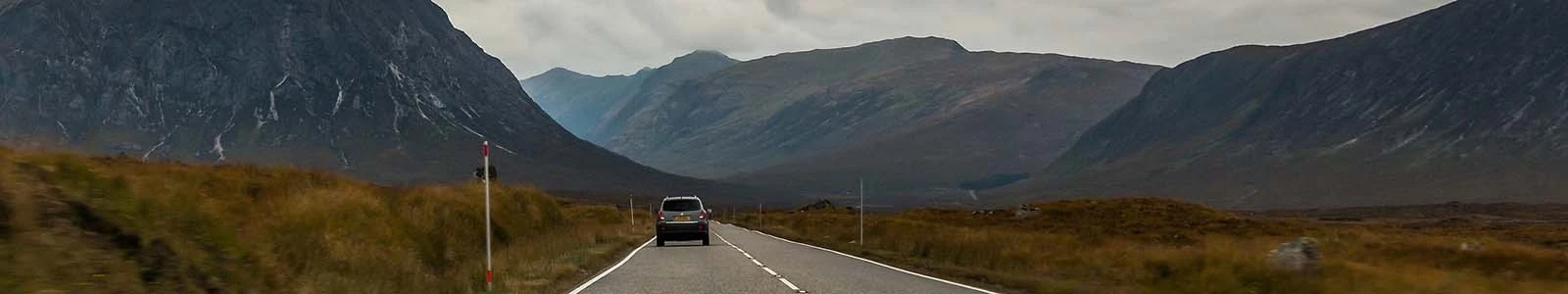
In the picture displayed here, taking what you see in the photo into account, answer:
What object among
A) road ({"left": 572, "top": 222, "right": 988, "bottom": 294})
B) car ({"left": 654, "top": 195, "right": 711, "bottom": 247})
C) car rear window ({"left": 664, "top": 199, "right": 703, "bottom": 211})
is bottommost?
road ({"left": 572, "top": 222, "right": 988, "bottom": 294})

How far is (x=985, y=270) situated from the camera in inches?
1016

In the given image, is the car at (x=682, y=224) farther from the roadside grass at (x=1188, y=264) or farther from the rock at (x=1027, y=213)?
the rock at (x=1027, y=213)

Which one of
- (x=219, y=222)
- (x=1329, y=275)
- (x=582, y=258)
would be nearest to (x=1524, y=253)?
(x=1329, y=275)

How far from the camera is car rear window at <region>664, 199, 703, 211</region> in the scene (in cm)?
4059

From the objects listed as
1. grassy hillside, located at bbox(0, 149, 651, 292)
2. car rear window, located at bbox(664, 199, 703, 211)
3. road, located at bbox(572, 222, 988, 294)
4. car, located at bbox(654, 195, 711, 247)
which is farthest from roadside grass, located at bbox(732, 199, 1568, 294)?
grassy hillside, located at bbox(0, 149, 651, 292)

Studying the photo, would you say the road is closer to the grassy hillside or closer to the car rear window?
the grassy hillside

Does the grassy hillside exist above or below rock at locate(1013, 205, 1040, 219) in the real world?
above

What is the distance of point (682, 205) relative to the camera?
40.9 meters

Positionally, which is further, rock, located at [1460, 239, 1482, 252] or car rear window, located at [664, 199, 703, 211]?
car rear window, located at [664, 199, 703, 211]

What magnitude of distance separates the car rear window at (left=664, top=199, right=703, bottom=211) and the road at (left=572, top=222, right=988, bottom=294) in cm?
751

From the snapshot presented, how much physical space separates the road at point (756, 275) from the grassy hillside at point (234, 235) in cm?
123

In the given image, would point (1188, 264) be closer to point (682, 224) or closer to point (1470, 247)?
point (1470, 247)

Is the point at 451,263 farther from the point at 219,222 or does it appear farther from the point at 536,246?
the point at 219,222

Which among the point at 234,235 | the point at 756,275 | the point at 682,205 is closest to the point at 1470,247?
the point at 682,205
